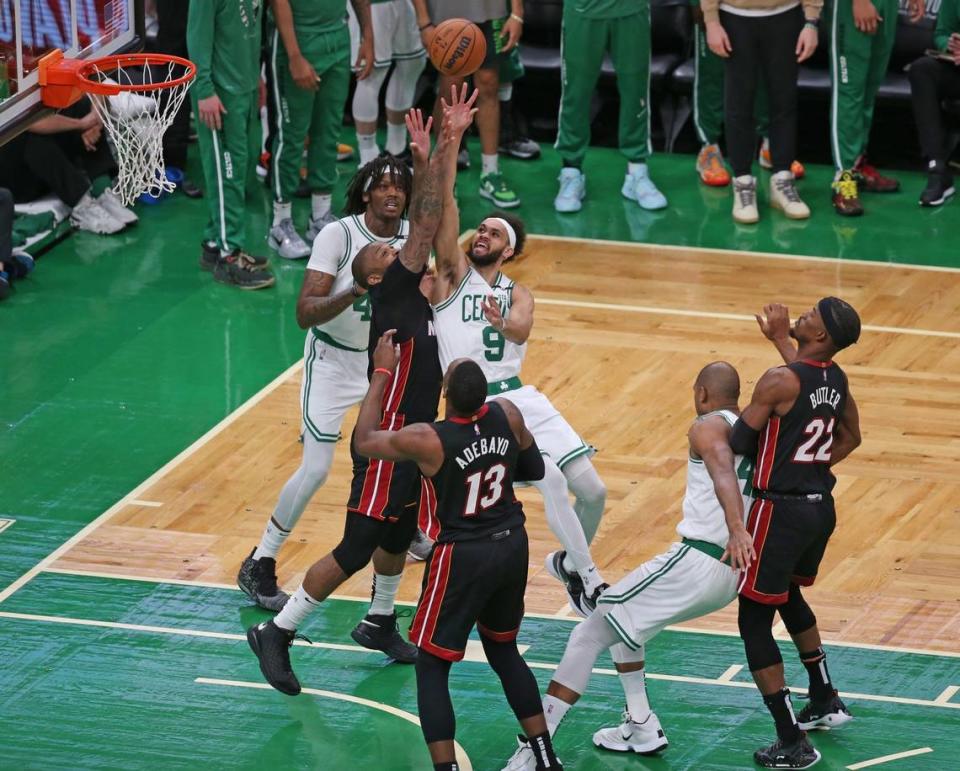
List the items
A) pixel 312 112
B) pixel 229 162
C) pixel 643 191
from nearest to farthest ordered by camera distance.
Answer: pixel 229 162 → pixel 312 112 → pixel 643 191

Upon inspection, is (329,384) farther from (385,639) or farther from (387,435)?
(387,435)

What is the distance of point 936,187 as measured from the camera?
1437cm

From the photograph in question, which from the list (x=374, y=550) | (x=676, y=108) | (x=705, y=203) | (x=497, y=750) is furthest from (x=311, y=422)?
(x=676, y=108)

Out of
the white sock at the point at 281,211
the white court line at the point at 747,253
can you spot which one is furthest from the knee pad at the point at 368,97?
the white court line at the point at 747,253

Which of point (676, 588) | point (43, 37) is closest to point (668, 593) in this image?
point (676, 588)

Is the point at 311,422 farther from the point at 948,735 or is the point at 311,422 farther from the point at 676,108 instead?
the point at 676,108

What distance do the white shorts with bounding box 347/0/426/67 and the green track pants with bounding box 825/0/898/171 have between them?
3.22 m

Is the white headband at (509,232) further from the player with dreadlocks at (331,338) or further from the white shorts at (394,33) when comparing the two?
the white shorts at (394,33)

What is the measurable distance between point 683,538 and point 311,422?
219cm

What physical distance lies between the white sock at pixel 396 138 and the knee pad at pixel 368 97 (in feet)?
1.41

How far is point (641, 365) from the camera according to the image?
11.5m

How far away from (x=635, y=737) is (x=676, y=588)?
689 mm

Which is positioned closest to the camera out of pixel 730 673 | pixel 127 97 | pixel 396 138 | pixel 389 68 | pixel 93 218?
pixel 730 673

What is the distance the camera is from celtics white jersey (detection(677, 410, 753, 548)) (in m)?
7.14
